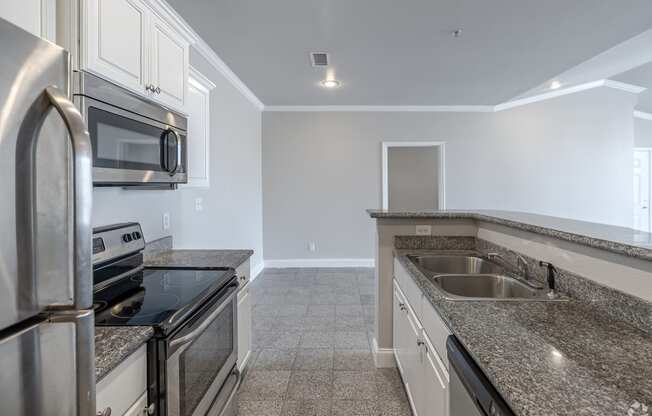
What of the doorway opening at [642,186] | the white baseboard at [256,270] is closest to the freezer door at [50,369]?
the white baseboard at [256,270]

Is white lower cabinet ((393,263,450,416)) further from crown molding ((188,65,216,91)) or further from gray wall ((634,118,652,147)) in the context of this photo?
gray wall ((634,118,652,147))

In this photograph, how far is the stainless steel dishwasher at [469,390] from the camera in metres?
0.81

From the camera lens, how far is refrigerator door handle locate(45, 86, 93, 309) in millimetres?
611

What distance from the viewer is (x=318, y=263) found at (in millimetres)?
5578

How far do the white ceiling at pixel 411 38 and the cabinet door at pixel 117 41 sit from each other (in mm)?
1078

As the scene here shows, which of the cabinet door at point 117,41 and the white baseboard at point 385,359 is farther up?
the cabinet door at point 117,41

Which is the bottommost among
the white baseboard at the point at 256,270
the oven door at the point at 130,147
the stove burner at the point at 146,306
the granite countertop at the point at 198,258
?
the white baseboard at the point at 256,270

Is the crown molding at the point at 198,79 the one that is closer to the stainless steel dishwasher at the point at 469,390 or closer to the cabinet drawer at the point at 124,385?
the cabinet drawer at the point at 124,385

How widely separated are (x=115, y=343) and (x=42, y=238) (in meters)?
0.53

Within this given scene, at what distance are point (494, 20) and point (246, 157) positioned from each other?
3.22 meters

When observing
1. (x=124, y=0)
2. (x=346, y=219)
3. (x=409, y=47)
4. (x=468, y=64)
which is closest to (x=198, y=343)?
(x=124, y=0)

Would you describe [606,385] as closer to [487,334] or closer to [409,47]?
[487,334]

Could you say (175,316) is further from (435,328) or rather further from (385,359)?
(385,359)

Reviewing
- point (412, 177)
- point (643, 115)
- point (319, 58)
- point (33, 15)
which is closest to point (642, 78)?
point (643, 115)
